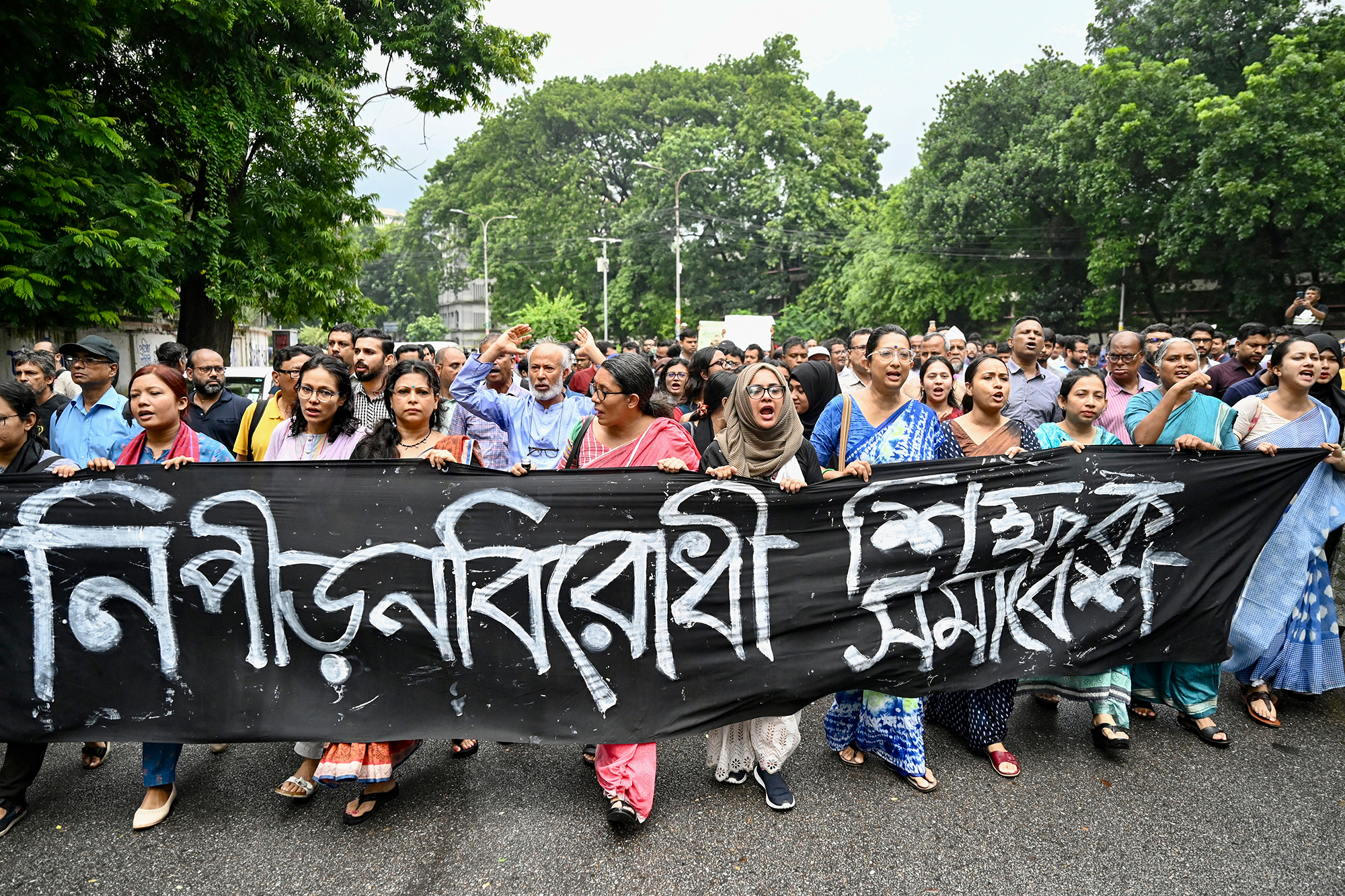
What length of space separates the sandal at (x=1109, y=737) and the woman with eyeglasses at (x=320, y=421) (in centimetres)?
335

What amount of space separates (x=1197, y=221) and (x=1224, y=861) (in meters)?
21.4

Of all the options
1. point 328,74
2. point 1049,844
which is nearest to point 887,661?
point 1049,844

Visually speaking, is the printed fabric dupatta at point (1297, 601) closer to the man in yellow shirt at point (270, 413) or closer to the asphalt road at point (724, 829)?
the asphalt road at point (724, 829)

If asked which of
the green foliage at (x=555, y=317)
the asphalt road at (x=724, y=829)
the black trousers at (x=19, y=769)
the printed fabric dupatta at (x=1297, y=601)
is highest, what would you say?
the green foliage at (x=555, y=317)

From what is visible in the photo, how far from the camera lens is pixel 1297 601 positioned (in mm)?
4066

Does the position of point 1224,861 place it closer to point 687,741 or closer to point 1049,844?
point 1049,844

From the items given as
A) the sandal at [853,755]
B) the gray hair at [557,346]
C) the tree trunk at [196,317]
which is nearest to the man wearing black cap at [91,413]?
the gray hair at [557,346]

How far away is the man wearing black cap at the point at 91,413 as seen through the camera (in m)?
4.69

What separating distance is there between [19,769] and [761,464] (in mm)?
3046

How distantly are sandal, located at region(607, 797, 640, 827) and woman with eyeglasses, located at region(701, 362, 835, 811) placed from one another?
0.50 m

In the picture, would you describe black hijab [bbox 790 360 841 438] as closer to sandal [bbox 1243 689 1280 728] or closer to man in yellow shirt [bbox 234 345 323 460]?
sandal [bbox 1243 689 1280 728]

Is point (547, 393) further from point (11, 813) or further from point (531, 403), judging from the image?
point (11, 813)

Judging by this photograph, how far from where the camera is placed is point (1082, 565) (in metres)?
3.74

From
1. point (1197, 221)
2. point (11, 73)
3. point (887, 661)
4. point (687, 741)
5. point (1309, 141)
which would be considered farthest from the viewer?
point (1197, 221)
